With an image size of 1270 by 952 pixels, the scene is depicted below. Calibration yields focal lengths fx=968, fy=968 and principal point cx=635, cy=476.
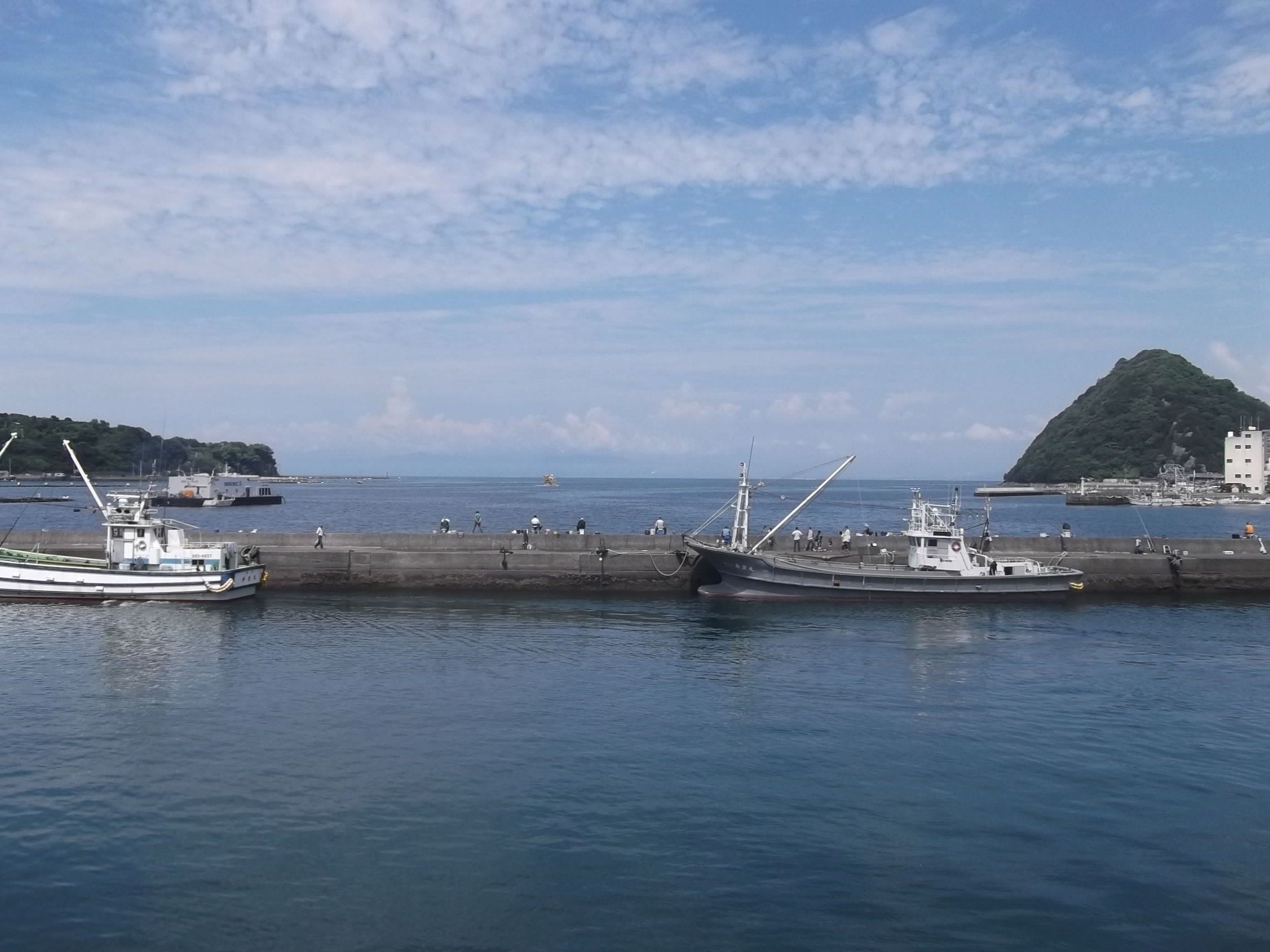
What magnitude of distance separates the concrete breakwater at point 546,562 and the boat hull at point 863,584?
Answer: 4.07 m

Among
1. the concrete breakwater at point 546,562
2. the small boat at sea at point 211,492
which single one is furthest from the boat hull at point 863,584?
the small boat at sea at point 211,492

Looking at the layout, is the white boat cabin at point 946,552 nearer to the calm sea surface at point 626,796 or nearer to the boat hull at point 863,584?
the boat hull at point 863,584

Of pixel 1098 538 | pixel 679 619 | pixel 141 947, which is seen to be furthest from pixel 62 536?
pixel 1098 538

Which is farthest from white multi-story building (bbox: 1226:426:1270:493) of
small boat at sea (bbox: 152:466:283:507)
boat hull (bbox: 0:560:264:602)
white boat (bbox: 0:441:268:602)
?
boat hull (bbox: 0:560:264:602)

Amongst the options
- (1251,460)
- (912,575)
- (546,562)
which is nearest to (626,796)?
(912,575)

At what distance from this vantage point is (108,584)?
46000 millimetres

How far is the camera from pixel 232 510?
479 feet

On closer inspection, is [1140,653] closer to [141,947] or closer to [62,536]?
[141,947]

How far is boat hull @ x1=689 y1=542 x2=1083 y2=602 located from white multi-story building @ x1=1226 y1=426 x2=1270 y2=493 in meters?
175

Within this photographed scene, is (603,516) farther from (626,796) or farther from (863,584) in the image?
(626,796)

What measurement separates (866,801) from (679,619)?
25.1 metres

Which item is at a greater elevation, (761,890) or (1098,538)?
(1098,538)

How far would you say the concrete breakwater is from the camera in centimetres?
5259

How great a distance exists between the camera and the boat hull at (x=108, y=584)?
45.4m
